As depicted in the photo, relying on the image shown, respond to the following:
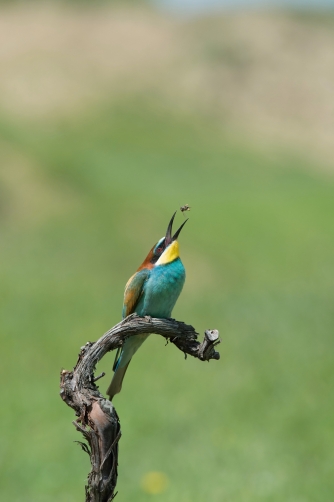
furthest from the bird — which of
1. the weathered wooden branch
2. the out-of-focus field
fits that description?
the out-of-focus field

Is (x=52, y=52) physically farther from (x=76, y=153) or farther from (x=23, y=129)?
(x=76, y=153)

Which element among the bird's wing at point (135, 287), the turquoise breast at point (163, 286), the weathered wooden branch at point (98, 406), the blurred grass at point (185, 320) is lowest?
the weathered wooden branch at point (98, 406)

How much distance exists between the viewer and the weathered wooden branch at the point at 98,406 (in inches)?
84.4

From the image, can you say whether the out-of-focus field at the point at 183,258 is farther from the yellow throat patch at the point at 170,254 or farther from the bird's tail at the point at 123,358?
the yellow throat patch at the point at 170,254

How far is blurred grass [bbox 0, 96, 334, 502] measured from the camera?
4.78 meters

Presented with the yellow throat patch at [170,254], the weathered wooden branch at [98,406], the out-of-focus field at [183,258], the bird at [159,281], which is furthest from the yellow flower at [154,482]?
the weathered wooden branch at [98,406]

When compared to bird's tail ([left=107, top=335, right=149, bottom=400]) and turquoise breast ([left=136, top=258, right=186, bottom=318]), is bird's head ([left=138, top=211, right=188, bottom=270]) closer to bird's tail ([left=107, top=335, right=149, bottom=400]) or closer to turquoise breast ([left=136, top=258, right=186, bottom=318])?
turquoise breast ([left=136, top=258, right=186, bottom=318])

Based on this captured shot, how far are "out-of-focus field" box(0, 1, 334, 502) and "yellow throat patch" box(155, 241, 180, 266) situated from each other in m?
1.90

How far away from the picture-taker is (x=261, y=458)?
4.85m

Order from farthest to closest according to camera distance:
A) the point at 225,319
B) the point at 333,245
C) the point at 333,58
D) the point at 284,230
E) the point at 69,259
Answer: the point at 333,58, the point at 284,230, the point at 333,245, the point at 69,259, the point at 225,319

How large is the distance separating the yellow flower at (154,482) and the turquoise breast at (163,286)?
71.2 inches

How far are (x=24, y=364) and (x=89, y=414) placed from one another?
4828 mm

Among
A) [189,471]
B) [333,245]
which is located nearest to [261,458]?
[189,471]

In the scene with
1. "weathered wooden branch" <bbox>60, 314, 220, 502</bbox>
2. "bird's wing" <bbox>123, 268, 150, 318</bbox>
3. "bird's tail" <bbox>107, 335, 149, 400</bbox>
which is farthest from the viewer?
"bird's wing" <bbox>123, 268, 150, 318</bbox>
